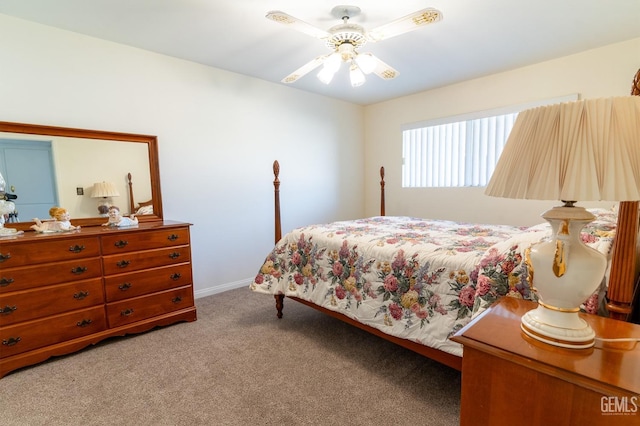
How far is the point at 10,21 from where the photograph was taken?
7.02ft

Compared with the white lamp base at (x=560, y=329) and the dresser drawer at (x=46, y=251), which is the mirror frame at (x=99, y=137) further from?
the white lamp base at (x=560, y=329)

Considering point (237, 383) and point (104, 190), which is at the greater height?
point (104, 190)

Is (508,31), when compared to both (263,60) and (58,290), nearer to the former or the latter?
(263,60)

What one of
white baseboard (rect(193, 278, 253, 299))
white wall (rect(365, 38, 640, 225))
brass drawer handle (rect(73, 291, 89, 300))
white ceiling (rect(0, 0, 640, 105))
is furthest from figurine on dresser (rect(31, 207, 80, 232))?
white wall (rect(365, 38, 640, 225))

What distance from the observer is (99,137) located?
8.27 ft

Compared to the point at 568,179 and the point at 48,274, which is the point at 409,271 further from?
the point at 48,274

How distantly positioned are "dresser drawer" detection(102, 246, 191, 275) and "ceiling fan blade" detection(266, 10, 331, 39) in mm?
1884

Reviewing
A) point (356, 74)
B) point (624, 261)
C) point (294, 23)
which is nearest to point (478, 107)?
point (356, 74)

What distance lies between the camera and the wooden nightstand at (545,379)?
2.28 ft

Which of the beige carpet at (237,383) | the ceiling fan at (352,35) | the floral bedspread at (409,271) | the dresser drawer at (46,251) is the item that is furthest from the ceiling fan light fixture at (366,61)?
the dresser drawer at (46,251)

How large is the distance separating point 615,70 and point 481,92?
1104mm

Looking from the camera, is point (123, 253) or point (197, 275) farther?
point (197, 275)

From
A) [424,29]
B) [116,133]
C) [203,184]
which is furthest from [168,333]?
[424,29]

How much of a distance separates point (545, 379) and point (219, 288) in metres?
3.08
